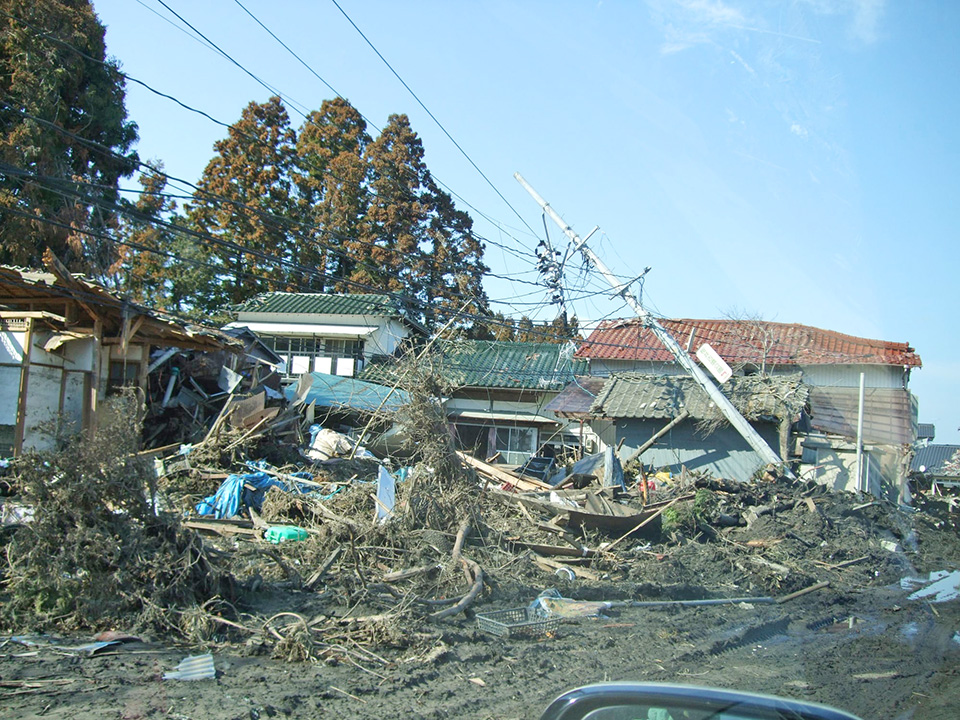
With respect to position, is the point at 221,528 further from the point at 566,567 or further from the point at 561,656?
the point at 561,656

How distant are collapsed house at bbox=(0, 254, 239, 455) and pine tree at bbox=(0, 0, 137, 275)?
16.4ft

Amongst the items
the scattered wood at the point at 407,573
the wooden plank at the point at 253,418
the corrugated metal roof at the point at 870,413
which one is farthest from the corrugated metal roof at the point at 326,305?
the scattered wood at the point at 407,573

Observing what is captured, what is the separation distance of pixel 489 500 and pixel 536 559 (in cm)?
161

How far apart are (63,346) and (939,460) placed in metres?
40.3

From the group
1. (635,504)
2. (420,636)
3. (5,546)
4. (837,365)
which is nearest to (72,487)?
(5,546)

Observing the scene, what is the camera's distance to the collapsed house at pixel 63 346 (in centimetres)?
1288

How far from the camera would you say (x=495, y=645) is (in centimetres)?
647

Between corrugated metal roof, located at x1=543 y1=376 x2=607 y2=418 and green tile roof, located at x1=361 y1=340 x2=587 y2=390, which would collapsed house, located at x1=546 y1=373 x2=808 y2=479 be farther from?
green tile roof, located at x1=361 y1=340 x2=587 y2=390

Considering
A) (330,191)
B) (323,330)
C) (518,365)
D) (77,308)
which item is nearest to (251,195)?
(330,191)

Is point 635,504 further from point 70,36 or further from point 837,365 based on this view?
point 70,36

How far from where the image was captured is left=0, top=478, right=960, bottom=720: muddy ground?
15.9 feet

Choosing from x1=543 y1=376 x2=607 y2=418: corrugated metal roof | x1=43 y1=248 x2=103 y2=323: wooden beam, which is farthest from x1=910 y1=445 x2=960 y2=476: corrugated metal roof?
x1=43 y1=248 x2=103 y2=323: wooden beam

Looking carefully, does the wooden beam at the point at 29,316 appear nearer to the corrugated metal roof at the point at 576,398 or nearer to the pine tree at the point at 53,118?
the pine tree at the point at 53,118

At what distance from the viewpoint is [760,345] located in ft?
80.1
